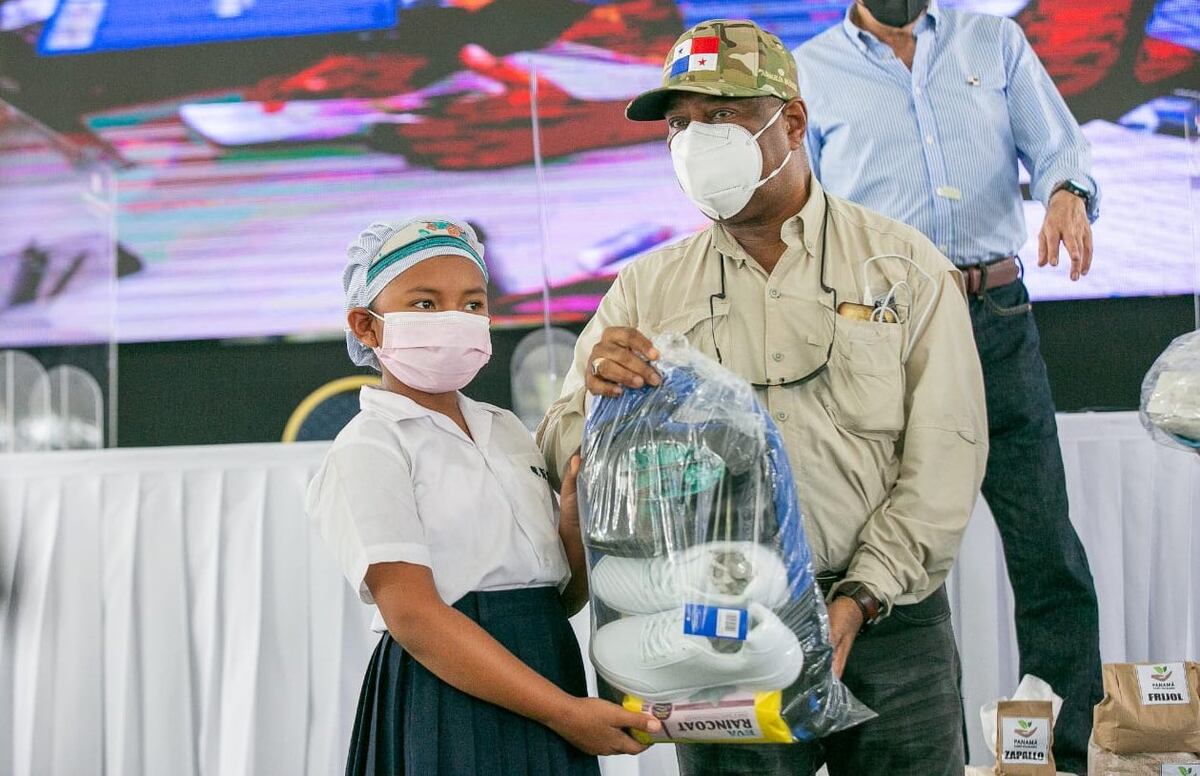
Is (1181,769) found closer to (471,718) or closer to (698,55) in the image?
(471,718)

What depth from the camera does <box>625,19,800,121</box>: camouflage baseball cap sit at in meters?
1.68

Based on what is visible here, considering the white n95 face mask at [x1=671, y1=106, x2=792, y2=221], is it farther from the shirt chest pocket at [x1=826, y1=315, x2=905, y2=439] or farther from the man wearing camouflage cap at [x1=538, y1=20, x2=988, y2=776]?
the shirt chest pocket at [x1=826, y1=315, x2=905, y2=439]

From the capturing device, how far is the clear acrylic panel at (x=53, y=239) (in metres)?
4.70

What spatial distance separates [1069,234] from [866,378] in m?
1.02

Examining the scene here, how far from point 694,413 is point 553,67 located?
335 cm

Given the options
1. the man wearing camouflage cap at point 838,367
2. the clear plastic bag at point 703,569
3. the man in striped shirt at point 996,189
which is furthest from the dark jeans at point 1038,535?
A: the clear plastic bag at point 703,569

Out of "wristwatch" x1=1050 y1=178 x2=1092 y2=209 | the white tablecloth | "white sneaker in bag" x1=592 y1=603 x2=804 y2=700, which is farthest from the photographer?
the white tablecloth

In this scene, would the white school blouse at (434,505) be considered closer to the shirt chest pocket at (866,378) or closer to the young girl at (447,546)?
the young girl at (447,546)

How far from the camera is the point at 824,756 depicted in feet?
5.64

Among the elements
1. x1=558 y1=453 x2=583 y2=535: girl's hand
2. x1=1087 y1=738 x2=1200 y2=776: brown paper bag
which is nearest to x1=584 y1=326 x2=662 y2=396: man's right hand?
x1=558 y1=453 x2=583 y2=535: girl's hand

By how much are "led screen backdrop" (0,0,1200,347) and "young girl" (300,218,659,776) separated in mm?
2728

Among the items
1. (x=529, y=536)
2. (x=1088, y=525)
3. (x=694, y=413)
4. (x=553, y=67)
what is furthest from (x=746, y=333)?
(x=553, y=67)

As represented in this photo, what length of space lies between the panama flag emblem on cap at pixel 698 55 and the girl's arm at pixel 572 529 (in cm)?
57

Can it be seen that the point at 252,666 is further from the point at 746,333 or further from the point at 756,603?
the point at 756,603
